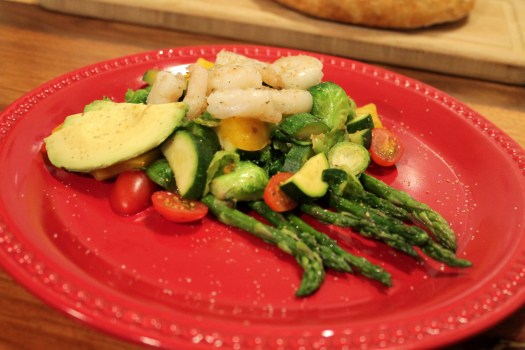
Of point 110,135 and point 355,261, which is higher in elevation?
point 110,135

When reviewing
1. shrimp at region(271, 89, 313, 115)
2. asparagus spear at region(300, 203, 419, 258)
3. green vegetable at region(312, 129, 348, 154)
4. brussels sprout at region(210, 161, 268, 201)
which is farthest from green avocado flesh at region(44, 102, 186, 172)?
asparagus spear at region(300, 203, 419, 258)

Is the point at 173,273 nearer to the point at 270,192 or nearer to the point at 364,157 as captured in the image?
the point at 270,192

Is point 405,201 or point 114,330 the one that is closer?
point 114,330

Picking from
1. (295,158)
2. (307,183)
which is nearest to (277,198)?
(307,183)

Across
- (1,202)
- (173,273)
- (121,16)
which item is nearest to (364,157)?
(173,273)

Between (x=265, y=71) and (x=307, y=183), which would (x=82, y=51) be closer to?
(x=265, y=71)
